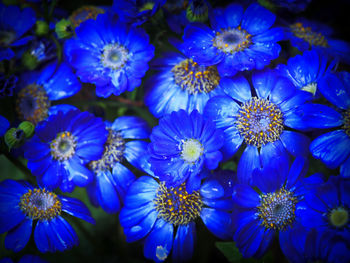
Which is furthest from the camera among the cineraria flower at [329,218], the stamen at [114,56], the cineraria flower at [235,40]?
the stamen at [114,56]

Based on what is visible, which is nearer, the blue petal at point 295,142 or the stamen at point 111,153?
the blue petal at point 295,142

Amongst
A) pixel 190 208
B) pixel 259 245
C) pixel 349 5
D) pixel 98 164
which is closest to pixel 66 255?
pixel 98 164

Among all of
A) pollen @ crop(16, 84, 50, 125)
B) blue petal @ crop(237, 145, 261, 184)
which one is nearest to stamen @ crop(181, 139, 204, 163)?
blue petal @ crop(237, 145, 261, 184)

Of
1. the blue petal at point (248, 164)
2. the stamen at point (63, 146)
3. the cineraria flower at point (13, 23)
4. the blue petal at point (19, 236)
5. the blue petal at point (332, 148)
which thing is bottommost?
the blue petal at point (19, 236)

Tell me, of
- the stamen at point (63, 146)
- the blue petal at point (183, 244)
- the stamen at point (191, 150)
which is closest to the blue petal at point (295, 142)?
the stamen at point (191, 150)

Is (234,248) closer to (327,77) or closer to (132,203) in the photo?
(132,203)

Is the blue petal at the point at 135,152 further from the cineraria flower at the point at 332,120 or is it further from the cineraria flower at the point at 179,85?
the cineraria flower at the point at 332,120
